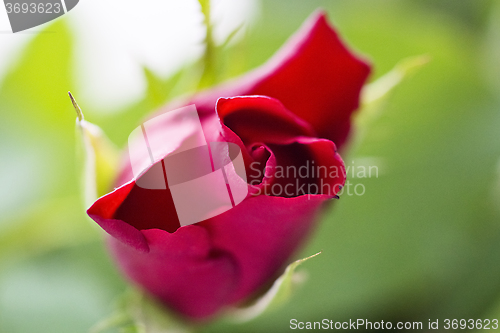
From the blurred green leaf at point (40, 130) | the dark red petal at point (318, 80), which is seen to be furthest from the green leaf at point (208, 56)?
the blurred green leaf at point (40, 130)

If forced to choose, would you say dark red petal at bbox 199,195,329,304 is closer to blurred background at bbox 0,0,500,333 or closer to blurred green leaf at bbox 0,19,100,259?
blurred background at bbox 0,0,500,333

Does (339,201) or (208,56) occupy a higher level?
(208,56)

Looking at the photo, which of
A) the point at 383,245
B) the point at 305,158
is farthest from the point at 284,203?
the point at 383,245

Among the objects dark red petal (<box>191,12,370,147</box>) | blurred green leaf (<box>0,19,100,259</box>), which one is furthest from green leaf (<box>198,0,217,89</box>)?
blurred green leaf (<box>0,19,100,259</box>)

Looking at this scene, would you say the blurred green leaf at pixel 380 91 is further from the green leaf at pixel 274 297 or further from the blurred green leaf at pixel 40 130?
the blurred green leaf at pixel 40 130

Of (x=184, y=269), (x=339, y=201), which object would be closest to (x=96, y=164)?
(x=184, y=269)

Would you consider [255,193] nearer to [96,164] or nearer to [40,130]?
[96,164]

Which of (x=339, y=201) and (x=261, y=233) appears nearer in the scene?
(x=261, y=233)
